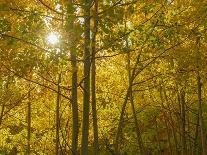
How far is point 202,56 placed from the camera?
42.3 ft

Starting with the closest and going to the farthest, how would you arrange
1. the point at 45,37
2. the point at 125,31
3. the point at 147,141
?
the point at 125,31 → the point at 45,37 → the point at 147,141

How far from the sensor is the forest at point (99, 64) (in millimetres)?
6035

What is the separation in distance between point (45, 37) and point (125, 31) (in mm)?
1866

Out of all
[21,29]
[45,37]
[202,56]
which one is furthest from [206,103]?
[21,29]

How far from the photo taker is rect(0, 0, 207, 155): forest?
6.04m

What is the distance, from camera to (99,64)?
16281mm

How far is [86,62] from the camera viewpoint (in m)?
6.82

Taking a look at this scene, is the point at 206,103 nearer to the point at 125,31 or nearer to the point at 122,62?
the point at 122,62

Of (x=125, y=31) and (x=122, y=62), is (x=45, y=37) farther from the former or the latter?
(x=122, y=62)

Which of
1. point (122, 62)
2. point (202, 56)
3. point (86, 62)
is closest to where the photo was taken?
point (86, 62)

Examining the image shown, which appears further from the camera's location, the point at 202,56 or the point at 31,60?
the point at 202,56

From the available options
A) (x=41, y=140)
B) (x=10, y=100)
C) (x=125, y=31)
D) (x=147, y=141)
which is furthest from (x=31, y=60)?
(x=147, y=141)

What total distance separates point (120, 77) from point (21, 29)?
13.7 m

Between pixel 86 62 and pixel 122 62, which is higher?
pixel 122 62
